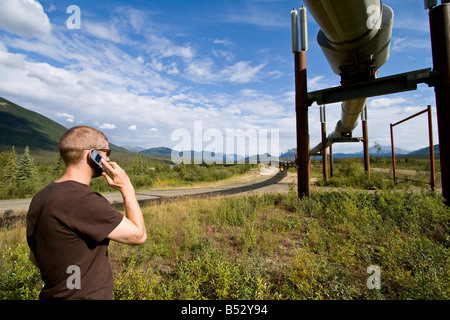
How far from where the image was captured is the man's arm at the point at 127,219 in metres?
1.49

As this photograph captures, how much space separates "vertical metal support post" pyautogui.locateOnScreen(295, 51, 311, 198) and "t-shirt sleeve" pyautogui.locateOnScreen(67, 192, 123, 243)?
21.9 feet

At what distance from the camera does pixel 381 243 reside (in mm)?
3734

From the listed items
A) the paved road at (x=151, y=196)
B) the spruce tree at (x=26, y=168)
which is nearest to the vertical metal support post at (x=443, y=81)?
the paved road at (x=151, y=196)

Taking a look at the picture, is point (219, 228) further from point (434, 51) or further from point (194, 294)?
point (434, 51)

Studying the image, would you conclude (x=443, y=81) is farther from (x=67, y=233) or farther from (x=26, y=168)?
(x=26, y=168)

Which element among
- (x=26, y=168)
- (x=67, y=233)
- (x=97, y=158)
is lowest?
(x=67, y=233)

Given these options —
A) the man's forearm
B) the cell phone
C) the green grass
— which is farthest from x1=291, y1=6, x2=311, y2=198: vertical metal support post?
the cell phone

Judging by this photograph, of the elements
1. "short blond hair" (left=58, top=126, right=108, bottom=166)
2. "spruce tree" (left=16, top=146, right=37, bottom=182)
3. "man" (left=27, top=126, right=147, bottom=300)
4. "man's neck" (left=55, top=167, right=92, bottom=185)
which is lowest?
"man" (left=27, top=126, right=147, bottom=300)

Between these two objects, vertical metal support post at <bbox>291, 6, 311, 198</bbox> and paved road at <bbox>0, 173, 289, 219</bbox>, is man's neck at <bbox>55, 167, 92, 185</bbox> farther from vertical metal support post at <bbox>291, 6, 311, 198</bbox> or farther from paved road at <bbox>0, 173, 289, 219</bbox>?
paved road at <bbox>0, 173, 289, 219</bbox>

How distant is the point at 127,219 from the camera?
62.5 inches

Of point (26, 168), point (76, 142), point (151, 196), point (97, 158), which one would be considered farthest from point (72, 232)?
point (26, 168)

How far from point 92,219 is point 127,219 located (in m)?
0.25

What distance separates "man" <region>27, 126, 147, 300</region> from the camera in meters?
1.37

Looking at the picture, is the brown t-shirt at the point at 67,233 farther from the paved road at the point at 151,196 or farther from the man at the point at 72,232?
the paved road at the point at 151,196
